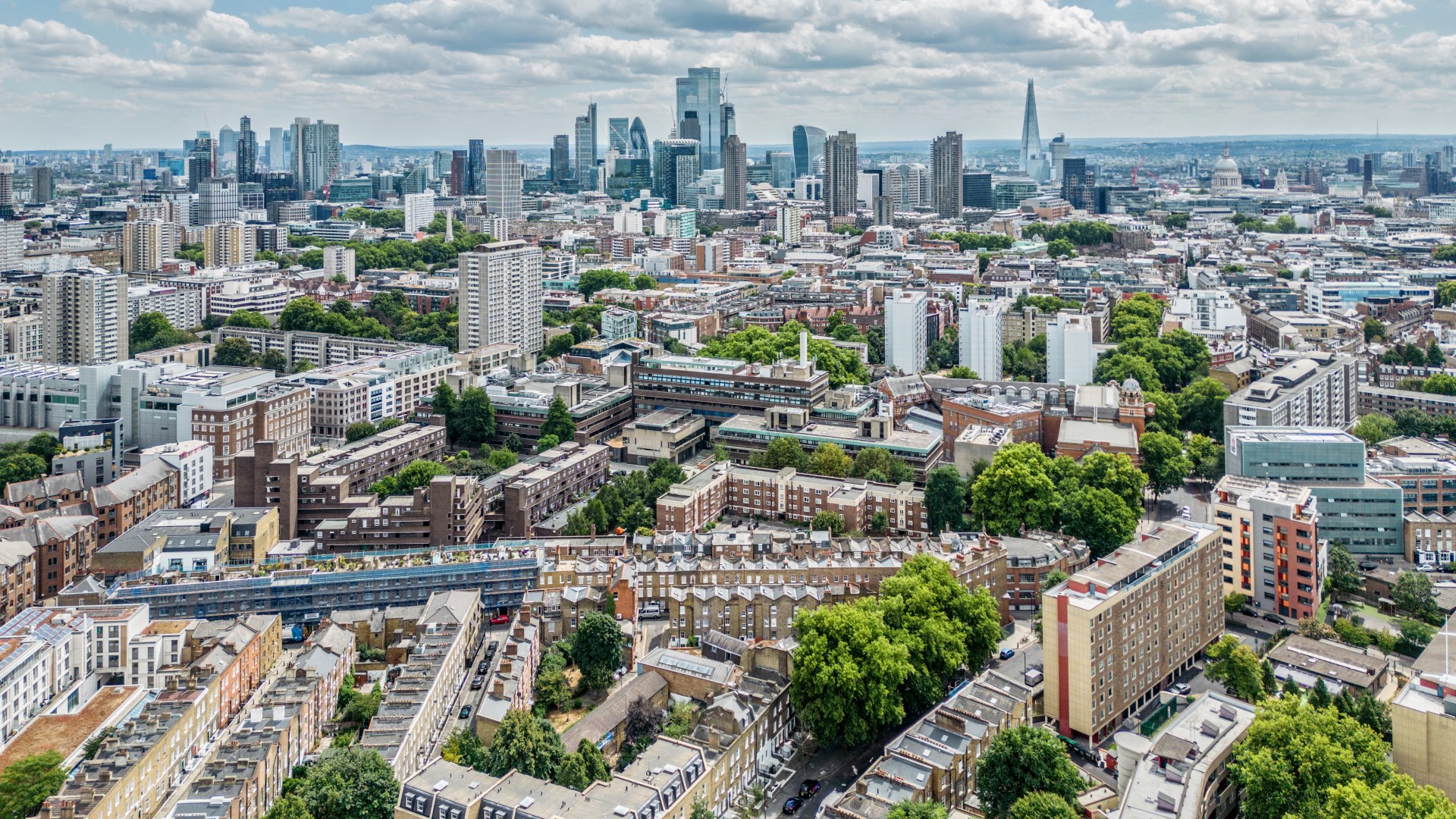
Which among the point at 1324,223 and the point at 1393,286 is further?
the point at 1324,223

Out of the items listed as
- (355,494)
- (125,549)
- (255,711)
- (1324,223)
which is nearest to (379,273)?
(355,494)

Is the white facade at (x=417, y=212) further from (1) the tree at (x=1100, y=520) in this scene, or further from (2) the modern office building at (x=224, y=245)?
(1) the tree at (x=1100, y=520)

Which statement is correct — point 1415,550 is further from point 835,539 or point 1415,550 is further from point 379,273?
point 379,273

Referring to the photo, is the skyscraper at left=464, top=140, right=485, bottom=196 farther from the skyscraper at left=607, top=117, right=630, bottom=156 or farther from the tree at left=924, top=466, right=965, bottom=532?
the tree at left=924, top=466, right=965, bottom=532

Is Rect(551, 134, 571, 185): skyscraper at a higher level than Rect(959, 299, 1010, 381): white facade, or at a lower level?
higher

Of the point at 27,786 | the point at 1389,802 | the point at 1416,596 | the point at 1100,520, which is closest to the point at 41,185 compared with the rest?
the point at 27,786

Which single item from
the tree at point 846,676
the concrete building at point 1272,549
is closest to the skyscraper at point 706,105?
the concrete building at point 1272,549

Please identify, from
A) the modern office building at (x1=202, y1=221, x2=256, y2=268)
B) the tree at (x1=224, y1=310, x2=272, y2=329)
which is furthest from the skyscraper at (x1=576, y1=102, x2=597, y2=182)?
the tree at (x1=224, y1=310, x2=272, y2=329)
